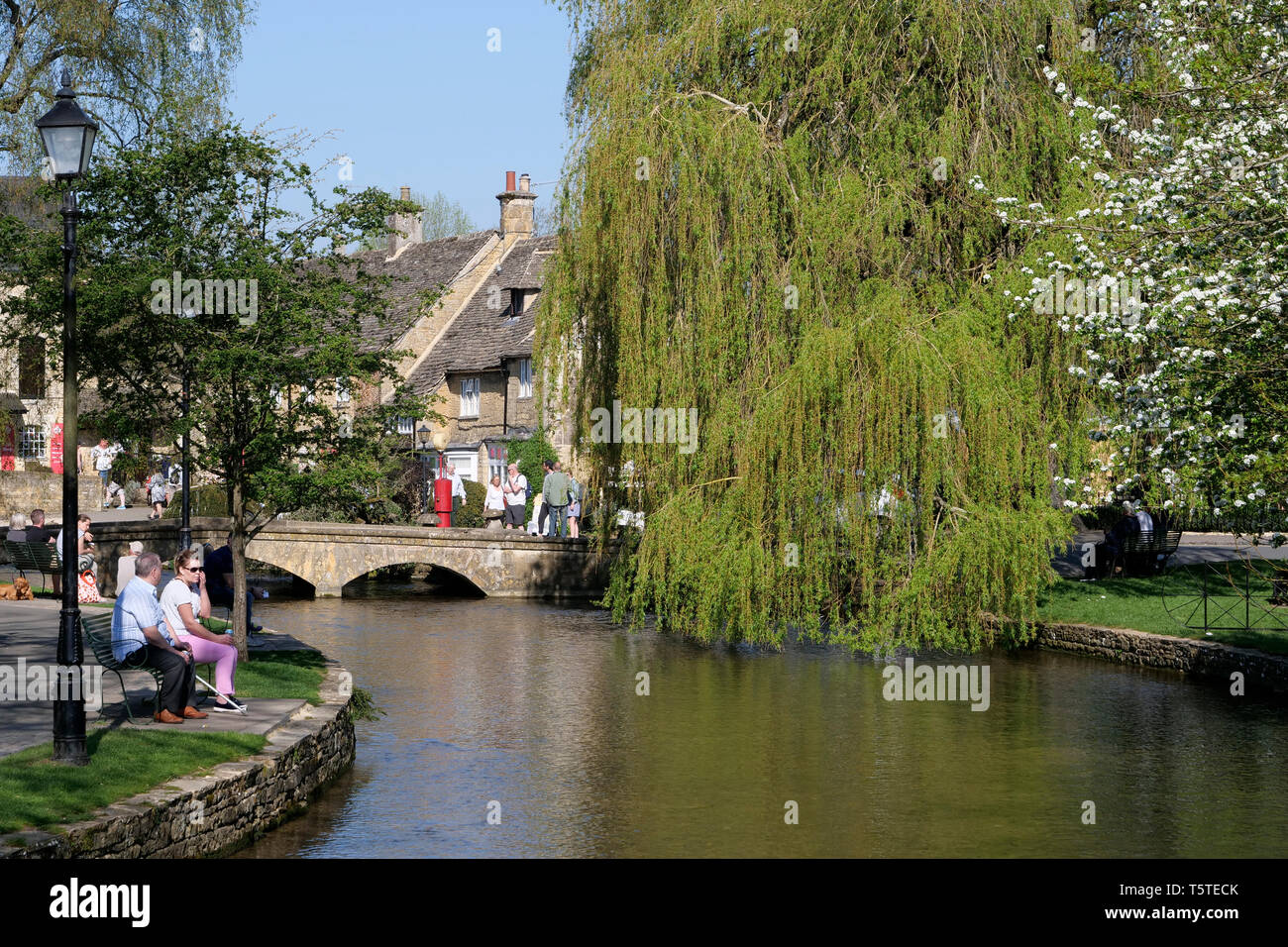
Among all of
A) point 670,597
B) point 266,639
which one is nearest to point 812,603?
point 670,597

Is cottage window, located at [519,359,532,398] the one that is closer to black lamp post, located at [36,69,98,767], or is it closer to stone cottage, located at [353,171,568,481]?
stone cottage, located at [353,171,568,481]

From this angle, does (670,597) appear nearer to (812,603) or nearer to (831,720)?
(812,603)

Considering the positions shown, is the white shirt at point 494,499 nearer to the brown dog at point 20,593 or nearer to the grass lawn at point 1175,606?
the grass lawn at point 1175,606

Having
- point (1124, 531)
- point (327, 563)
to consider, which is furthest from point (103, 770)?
point (327, 563)

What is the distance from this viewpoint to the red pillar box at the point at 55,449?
5062 cm

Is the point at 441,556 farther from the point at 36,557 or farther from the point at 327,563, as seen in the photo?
the point at 36,557

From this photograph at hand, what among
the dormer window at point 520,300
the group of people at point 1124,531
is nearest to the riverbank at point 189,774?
the group of people at point 1124,531

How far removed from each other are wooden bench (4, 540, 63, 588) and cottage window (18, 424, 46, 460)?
33.2 meters

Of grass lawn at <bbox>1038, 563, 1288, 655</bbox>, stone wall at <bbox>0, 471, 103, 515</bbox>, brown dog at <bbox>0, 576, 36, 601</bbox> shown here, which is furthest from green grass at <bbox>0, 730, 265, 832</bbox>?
stone wall at <bbox>0, 471, 103, 515</bbox>

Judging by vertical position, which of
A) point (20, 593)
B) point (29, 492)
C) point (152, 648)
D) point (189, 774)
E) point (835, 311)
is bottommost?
point (189, 774)

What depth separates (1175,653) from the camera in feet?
72.9

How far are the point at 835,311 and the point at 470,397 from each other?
117ft
